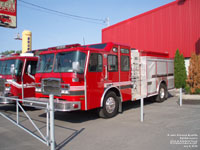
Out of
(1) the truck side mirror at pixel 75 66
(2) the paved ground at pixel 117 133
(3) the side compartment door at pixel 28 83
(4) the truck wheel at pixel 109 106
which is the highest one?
(1) the truck side mirror at pixel 75 66

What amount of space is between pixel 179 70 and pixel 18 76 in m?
10.4

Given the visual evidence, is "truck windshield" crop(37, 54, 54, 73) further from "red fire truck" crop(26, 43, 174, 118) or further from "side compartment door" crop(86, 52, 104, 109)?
"side compartment door" crop(86, 52, 104, 109)

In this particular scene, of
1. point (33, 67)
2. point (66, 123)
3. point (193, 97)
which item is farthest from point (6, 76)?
point (193, 97)

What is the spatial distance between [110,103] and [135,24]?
43.3ft

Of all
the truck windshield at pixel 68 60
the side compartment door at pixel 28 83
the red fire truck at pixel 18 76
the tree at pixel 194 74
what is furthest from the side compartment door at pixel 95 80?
the tree at pixel 194 74

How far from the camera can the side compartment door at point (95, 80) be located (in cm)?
656

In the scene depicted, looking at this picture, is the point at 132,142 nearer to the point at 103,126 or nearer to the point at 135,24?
the point at 103,126

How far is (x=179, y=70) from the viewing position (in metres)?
14.0

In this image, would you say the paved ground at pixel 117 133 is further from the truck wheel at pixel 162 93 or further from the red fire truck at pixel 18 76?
the truck wheel at pixel 162 93

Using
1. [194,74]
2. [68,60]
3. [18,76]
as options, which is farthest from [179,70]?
[18,76]

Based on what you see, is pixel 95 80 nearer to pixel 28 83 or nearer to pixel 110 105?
pixel 110 105

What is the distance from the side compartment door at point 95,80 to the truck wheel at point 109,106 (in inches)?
16.5

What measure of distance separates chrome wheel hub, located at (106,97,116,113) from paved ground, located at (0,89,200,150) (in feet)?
1.12

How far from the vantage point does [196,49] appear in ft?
47.1
